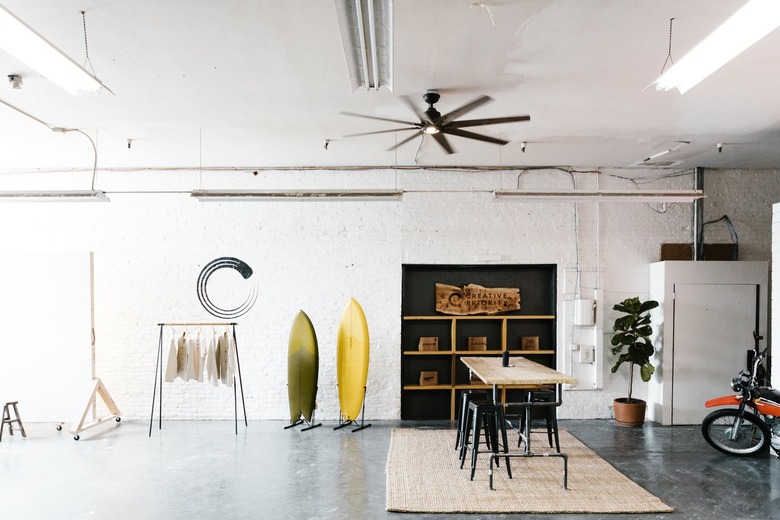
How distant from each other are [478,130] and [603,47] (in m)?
2.04

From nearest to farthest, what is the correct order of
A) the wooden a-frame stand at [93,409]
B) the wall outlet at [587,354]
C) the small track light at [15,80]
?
the small track light at [15,80] → the wooden a-frame stand at [93,409] → the wall outlet at [587,354]

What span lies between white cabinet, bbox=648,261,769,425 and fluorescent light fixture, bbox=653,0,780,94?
448cm

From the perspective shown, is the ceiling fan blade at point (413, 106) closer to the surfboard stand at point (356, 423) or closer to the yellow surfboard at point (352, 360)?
the yellow surfboard at point (352, 360)

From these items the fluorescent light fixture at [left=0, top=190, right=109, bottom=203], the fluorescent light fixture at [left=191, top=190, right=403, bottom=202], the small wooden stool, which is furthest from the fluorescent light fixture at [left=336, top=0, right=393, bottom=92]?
the small wooden stool

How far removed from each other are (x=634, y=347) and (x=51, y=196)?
6461mm

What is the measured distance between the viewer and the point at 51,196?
556cm

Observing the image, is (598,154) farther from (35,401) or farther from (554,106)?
(35,401)

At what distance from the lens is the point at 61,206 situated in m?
7.63

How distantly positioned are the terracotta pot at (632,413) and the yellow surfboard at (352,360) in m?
3.11

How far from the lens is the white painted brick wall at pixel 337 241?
24.7 feet

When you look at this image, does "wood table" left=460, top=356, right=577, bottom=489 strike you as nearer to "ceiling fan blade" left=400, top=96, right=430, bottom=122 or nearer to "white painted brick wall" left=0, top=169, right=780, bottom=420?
"white painted brick wall" left=0, top=169, right=780, bottom=420

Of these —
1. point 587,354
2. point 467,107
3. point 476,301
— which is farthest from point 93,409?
point 587,354

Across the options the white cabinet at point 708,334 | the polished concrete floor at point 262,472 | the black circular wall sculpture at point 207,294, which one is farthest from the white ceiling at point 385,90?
the polished concrete floor at point 262,472

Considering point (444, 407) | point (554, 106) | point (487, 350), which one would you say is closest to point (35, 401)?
point (444, 407)
